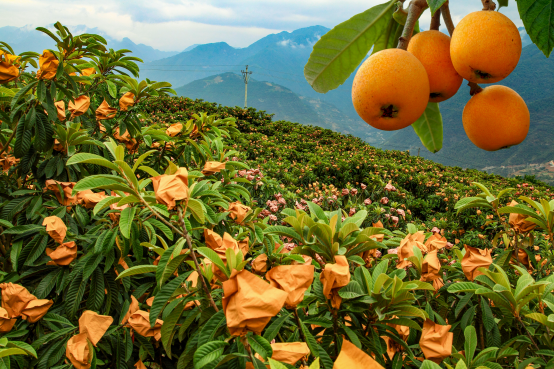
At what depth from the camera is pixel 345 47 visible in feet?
1.55

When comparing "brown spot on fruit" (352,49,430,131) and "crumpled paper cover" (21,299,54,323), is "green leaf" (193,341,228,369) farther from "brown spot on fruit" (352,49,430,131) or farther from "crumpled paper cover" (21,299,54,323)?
"crumpled paper cover" (21,299,54,323)

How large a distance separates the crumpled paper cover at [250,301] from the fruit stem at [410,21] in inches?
16.2

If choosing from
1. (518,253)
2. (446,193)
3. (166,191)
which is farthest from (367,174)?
(166,191)

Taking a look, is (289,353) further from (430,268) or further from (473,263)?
(473,263)

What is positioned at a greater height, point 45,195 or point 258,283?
point 258,283

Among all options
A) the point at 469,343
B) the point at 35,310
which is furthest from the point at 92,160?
the point at 469,343

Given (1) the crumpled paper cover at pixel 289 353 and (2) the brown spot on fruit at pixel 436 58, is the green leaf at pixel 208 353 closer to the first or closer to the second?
(1) the crumpled paper cover at pixel 289 353

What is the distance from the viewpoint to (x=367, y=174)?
20.6ft

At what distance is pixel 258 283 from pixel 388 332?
2.16 ft

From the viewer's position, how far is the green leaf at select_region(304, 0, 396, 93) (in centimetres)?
46

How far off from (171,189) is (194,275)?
335 millimetres

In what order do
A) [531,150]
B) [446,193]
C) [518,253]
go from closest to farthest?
[518,253] < [446,193] < [531,150]

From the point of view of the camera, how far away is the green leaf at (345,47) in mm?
455

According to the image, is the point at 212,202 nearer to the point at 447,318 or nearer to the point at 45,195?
the point at 45,195
